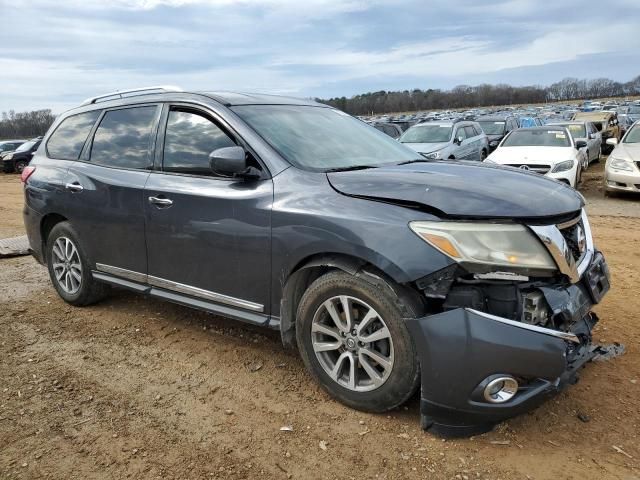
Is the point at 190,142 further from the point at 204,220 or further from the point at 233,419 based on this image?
the point at 233,419

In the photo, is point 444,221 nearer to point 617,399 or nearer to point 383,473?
point 383,473

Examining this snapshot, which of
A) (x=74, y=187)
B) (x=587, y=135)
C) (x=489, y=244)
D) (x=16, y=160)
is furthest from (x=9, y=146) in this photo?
(x=489, y=244)

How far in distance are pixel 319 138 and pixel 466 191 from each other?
1299 millimetres

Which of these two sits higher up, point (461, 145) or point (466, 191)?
point (466, 191)

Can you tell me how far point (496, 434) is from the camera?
9.30 ft

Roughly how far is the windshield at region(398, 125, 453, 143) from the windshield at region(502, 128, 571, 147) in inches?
64.6

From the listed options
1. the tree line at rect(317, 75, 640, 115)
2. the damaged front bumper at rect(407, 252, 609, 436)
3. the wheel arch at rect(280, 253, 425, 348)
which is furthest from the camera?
the tree line at rect(317, 75, 640, 115)

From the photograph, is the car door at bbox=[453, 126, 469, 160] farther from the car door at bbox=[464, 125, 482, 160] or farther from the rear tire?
the rear tire

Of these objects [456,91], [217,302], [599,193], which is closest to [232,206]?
[217,302]

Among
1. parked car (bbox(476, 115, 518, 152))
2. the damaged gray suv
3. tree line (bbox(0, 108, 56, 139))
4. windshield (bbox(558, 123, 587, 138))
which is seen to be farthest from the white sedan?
tree line (bbox(0, 108, 56, 139))

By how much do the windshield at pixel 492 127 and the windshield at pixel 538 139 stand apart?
7.06m

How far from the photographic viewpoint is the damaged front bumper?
8.25 feet

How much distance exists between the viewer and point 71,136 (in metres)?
4.91

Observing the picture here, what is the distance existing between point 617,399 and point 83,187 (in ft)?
13.5
